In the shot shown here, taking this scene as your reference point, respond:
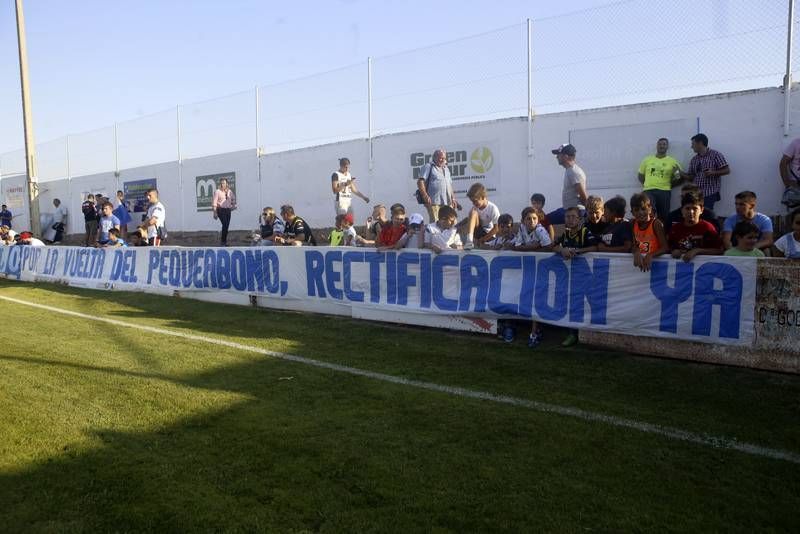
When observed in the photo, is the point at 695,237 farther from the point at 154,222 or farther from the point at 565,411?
the point at 154,222

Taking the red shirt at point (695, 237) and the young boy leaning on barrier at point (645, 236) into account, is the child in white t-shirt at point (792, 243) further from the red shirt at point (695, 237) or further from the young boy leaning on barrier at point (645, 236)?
the young boy leaning on barrier at point (645, 236)

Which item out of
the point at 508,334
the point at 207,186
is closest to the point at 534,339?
the point at 508,334

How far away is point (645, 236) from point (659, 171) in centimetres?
348

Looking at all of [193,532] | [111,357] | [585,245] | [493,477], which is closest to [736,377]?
[585,245]

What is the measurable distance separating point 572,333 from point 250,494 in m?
4.77

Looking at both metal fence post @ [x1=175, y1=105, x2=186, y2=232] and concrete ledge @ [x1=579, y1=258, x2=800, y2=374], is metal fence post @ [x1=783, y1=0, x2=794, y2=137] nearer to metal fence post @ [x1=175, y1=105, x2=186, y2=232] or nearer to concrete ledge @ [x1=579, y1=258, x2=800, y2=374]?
concrete ledge @ [x1=579, y1=258, x2=800, y2=374]

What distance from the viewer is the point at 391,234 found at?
33.3 feet

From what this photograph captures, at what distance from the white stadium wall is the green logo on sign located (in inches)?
0.9

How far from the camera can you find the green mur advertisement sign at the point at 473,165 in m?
12.7

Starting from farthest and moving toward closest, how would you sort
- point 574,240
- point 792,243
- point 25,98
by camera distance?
point 25,98, point 574,240, point 792,243

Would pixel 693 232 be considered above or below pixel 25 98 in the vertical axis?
below

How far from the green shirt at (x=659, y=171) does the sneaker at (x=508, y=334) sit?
406 cm

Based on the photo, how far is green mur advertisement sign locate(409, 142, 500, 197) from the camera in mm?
12664

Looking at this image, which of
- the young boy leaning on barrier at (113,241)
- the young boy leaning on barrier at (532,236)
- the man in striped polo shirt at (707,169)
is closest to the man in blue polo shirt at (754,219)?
the young boy leaning on barrier at (532,236)
